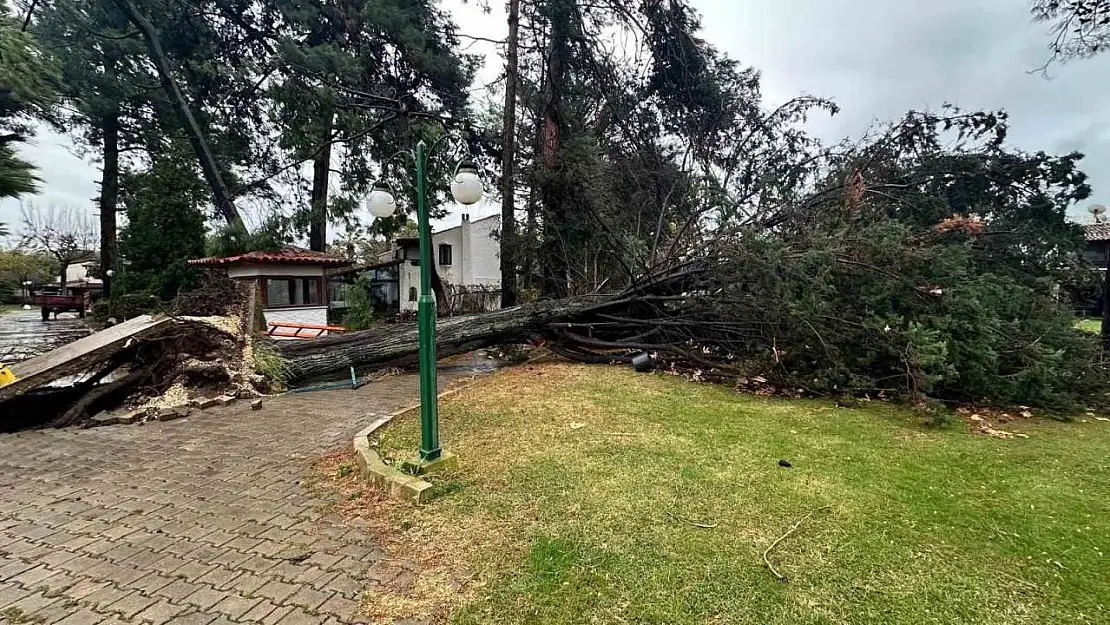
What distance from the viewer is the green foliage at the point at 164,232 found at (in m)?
15.5

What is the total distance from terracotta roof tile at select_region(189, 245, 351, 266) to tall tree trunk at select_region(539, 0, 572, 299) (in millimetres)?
7448

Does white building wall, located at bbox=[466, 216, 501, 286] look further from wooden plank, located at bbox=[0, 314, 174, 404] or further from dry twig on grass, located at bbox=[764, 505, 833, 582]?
dry twig on grass, located at bbox=[764, 505, 833, 582]

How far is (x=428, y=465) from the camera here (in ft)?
11.1

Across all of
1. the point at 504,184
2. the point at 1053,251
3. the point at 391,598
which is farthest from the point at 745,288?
the point at 504,184

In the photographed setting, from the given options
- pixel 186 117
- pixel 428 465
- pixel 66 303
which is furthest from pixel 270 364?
pixel 66 303

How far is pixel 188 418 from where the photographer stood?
5.26 meters

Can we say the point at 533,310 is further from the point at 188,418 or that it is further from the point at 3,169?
the point at 3,169

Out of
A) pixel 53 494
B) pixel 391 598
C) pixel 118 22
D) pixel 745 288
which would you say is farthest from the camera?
pixel 118 22

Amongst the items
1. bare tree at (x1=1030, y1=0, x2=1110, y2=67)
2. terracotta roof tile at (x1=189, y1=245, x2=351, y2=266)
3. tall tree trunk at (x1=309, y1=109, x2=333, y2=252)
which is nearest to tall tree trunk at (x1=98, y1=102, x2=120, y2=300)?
tall tree trunk at (x1=309, y1=109, x2=333, y2=252)

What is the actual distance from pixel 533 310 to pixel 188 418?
4767 millimetres

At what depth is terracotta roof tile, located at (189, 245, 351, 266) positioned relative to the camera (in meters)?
12.8

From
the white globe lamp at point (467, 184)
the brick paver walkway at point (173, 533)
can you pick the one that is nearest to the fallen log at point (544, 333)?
the brick paver walkway at point (173, 533)

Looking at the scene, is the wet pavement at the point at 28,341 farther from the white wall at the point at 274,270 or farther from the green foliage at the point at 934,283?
the green foliage at the point at 934,283

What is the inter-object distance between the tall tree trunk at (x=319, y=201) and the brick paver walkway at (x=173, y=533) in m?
12.3
